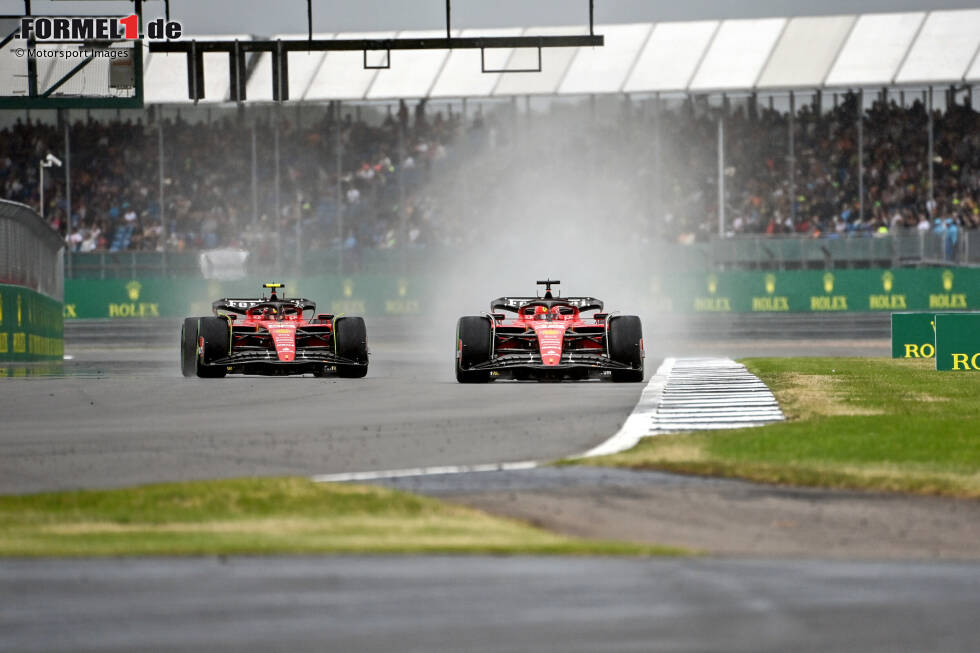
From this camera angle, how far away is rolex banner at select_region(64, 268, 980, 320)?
1646 inches

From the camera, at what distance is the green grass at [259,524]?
689 centimetres

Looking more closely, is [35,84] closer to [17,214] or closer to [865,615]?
[17,214]

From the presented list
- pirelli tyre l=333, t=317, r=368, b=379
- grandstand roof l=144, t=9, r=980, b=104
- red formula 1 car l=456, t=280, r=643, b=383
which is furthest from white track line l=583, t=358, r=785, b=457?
grandstand roof l=144, t=9, r=980, b=104

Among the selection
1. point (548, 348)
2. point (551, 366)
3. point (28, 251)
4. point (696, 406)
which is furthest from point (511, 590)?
point (28, 251)

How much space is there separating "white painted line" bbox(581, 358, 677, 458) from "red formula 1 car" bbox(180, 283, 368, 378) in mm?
4224

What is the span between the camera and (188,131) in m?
51.8

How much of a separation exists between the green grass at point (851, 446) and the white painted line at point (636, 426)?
19 cm

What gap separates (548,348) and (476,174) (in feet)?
99.5

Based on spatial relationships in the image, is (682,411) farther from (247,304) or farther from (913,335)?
(913,335)

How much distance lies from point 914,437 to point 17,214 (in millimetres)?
21780

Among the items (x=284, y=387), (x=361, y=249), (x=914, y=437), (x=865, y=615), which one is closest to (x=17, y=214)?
(x=284, y=387)

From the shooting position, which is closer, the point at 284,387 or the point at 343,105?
the point at 284,387

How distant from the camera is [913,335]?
2939cm

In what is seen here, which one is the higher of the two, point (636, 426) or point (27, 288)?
point (27, 288)
